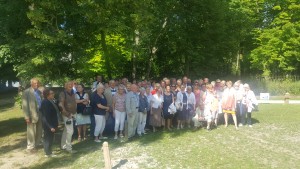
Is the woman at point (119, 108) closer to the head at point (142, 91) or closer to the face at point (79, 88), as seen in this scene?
the head at point (142, 91)

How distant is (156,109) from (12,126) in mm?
6798

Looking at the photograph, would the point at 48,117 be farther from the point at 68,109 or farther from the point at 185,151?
the point at 185,151

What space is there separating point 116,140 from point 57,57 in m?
3.85

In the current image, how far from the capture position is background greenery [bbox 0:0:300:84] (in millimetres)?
12602

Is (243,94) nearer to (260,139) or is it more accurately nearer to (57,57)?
(260,139)

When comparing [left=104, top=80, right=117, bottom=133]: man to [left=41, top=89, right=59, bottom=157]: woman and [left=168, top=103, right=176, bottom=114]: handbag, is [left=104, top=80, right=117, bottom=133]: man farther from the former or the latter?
[left=41, top=89, right=59, bottom=157]: woman

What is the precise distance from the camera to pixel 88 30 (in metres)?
13.8

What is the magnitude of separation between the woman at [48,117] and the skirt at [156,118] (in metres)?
4.16

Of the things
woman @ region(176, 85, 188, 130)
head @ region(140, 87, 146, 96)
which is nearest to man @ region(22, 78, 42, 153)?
head @ region(140, 87, 146, 96)

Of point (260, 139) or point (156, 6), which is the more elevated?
point (156, 6)

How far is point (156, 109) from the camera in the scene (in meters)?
12.8

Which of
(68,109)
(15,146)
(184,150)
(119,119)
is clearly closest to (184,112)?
(119,119)

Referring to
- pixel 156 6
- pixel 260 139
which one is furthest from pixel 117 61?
pixel 260 139

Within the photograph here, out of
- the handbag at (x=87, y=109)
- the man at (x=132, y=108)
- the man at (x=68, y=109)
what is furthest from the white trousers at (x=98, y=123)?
the man at (x=68, y=109)
